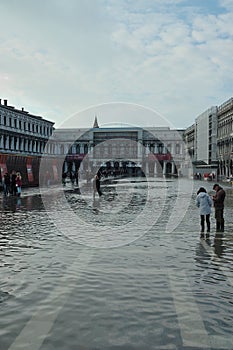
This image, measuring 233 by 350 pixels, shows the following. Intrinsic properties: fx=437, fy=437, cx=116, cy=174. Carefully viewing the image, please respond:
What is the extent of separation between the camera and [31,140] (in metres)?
101

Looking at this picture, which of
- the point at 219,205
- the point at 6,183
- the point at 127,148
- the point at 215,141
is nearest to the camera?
the point at 219,205

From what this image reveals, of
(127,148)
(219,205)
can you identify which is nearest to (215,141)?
(127,148)

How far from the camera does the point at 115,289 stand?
7.32 m

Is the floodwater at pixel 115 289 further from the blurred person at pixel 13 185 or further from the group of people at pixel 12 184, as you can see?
the blurred person at pixel 13 185

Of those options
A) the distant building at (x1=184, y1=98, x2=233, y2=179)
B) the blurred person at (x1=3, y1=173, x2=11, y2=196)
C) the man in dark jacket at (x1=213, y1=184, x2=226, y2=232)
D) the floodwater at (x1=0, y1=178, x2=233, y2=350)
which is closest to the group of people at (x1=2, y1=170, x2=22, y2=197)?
the blurred person at (x1=3, y1=173, x2=11, y2=196)

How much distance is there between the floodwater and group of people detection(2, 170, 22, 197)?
47.4ft

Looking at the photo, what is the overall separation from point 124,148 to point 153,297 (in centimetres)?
13763

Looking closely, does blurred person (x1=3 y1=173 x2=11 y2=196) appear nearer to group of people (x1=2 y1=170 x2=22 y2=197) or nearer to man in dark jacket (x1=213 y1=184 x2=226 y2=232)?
group of people (x1=2 y1=170 x2=22 y2=197)

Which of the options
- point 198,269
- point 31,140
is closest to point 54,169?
point 198,269

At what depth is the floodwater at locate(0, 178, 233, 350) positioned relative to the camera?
5422 mm

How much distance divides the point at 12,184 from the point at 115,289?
76.3 ft

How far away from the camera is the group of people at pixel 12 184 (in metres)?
28.3

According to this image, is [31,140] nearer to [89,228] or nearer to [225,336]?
[89,228]

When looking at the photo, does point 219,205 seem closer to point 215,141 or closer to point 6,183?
point 6,183
